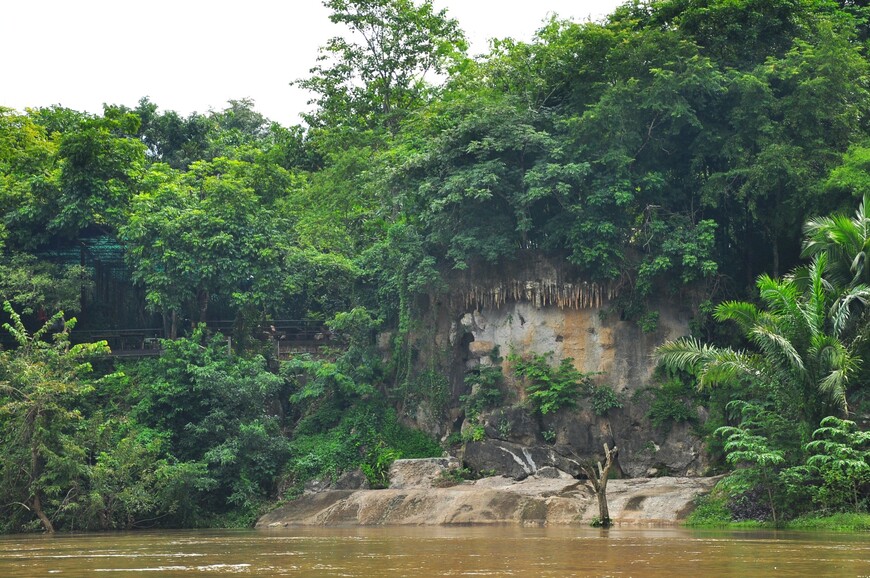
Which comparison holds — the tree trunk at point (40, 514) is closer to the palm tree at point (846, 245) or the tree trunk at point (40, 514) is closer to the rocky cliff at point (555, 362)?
the rocky cliff at point (555, 362)

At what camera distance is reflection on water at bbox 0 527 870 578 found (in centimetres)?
1277

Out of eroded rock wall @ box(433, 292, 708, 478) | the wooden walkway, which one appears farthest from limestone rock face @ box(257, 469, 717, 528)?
the wooden walkway

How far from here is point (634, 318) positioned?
2950 cm

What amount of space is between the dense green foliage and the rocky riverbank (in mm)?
1099

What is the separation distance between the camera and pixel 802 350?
22.6m

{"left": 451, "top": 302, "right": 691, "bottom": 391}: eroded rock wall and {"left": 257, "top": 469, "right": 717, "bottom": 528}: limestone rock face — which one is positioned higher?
{"left": 451, "top": 302, "right": 691, "bottom": 391}: eroded rock wall

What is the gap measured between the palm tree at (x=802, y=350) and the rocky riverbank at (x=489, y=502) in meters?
2.96

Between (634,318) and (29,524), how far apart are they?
52.6ft

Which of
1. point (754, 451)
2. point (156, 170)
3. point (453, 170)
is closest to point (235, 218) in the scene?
point (156, 170)

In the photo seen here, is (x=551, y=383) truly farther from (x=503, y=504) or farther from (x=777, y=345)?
(x=777, y=345)

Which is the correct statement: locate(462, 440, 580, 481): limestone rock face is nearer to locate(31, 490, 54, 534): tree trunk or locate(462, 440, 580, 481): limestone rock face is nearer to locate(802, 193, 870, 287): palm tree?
locate(802, 193, 870, 287): palm tree

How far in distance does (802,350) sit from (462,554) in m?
10.4

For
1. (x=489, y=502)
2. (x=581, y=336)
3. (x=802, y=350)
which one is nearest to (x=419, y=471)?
(x=489, y=502)

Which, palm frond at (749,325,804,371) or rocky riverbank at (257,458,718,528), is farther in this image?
rocky riverbank at (257,458,718,528)
